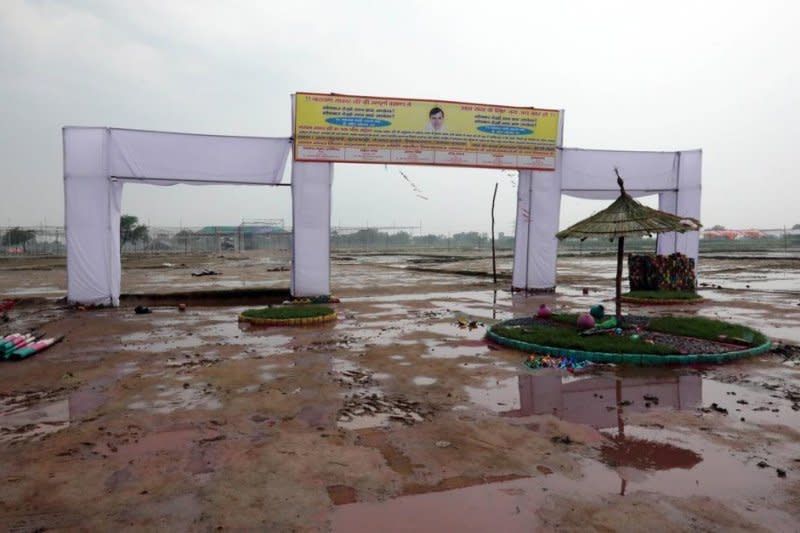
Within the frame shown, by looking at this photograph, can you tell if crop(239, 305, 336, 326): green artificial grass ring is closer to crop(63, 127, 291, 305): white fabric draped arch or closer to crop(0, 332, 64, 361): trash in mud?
crop(0, 332, 64, 361): trash in mud

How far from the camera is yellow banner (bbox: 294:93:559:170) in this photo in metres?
14.6

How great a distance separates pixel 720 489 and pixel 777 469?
2.26ft

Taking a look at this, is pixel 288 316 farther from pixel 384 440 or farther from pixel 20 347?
pixel 384 440

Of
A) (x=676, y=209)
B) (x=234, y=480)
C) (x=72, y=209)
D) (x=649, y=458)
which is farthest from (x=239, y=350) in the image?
(x=676, y=209)

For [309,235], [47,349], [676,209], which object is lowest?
[47,349]

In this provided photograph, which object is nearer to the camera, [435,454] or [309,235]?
[435,454]

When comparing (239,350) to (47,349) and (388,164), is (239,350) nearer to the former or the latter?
(47,349)

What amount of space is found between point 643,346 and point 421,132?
9501mm

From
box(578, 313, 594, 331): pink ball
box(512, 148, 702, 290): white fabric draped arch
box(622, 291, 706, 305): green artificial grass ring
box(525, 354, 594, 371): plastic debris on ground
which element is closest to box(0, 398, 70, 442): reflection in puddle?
box(525, 354, 594, 371): plastic debris on ground

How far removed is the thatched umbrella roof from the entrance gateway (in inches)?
251

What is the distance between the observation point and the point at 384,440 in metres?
4.65

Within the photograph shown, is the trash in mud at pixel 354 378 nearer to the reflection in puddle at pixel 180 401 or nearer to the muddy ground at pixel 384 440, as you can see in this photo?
the muddy ground at pixel 384 440

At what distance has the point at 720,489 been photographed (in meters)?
3.69

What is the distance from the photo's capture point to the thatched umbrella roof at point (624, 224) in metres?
9.25
